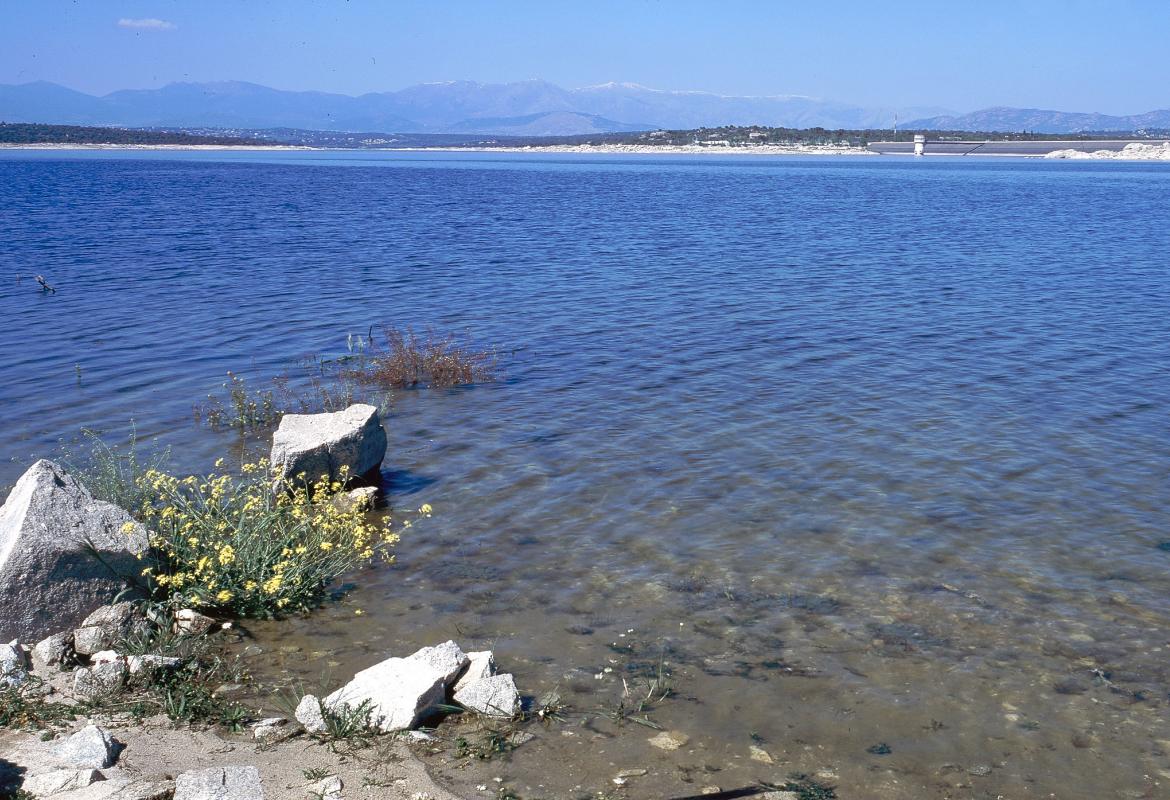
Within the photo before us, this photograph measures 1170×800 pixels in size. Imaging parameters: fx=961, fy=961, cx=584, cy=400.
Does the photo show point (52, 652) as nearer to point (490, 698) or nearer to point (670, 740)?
point (490, 698)

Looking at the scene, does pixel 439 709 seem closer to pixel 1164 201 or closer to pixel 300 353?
pixel 300 353

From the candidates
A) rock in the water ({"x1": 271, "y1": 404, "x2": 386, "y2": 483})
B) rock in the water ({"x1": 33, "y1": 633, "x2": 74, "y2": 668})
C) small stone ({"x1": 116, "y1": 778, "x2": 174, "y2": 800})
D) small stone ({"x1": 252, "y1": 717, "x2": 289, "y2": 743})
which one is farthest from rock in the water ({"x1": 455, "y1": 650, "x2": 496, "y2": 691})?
rock in the water ({"x1": 271, "y1": 404, "x2": 386, "y2": 483})

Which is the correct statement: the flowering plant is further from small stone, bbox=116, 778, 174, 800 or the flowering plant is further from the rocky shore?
small stone, bbox=116, 778, 174, 800

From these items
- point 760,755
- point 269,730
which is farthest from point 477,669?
point 760,755

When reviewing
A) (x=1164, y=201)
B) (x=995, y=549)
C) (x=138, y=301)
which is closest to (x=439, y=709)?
(x=995, y=549)

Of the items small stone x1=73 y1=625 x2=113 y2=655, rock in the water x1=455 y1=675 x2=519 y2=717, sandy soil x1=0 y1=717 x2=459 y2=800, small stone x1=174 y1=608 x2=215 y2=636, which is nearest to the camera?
sandy soil x1=0 y1=717 x2=459 y2=800

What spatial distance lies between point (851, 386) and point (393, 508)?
861cm

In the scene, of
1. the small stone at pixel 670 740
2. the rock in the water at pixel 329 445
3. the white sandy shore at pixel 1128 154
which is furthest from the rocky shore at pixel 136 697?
the white sandy shore at pixel 1128 154

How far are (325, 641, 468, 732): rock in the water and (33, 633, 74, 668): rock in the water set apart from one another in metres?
2.30

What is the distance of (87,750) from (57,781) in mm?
382

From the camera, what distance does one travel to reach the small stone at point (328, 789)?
19.0 ft

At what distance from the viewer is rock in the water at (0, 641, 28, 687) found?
6891 mm

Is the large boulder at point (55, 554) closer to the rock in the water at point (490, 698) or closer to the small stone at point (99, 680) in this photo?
the small stone at point (99, 680)

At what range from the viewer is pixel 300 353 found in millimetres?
18906
